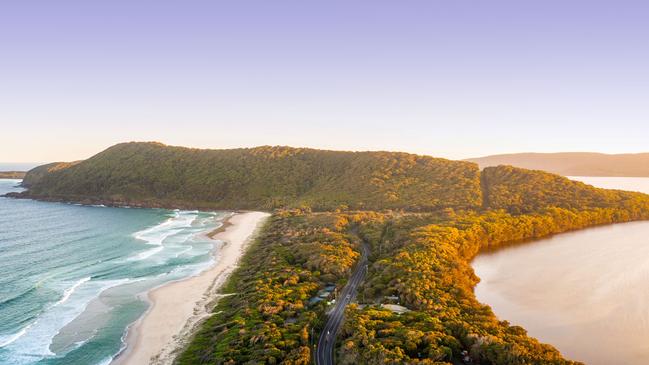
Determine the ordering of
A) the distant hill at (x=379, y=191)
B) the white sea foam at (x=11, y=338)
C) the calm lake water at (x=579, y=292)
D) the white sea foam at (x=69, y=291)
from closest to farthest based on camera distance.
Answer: the white sea foam at (x=11, y=338), the calm lake water at (x=579, y=292), the white sea foam at (x=69, y=291), the distant hill at (x=379, y=191)

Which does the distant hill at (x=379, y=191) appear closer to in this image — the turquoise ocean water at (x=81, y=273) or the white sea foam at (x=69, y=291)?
the turquoise ocean water at (x=81, y=273)

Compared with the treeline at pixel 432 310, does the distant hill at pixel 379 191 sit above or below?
above

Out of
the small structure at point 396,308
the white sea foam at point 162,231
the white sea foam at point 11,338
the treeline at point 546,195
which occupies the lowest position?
the white sea foam at point 11,338

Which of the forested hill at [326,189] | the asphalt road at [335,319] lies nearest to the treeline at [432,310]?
the asphalt road at [335,319]

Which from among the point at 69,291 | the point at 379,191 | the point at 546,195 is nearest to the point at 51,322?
the point at 69,291

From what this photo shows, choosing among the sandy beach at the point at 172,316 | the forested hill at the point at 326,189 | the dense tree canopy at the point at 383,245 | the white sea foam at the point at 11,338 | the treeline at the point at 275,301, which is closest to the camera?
the dense tree canopy at the point at 383,245

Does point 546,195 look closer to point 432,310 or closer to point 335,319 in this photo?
point 432,310

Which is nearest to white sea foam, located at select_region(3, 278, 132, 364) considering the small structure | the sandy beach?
the sandy beach
